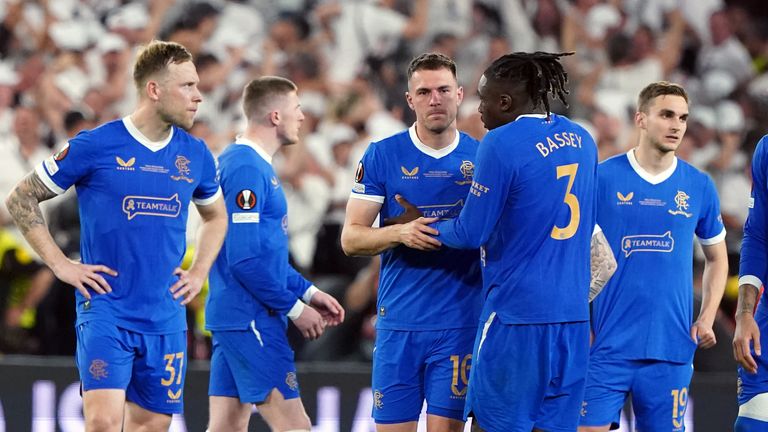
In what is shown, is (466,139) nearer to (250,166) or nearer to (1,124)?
(250,166)

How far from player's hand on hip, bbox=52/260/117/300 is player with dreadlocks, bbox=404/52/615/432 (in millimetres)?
1721

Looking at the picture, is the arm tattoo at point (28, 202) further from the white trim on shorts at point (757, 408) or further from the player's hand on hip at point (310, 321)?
the white trim on shorts at point (757, 408)

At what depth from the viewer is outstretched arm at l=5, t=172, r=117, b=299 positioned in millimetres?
5508

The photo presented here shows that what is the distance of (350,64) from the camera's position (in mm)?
10617

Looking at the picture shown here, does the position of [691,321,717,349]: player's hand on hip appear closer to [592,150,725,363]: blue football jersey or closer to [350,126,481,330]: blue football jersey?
[592,150,725,363]: blue football jersey

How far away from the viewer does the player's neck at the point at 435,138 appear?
18.8ft

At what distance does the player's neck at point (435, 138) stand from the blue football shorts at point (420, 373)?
0.91 m

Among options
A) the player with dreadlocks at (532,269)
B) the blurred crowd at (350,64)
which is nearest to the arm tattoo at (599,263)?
the player with dreadlocks at (532,269)

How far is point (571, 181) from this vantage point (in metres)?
4.89

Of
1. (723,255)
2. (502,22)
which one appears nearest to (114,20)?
(502,22)

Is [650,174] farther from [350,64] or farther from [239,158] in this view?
[350,64]

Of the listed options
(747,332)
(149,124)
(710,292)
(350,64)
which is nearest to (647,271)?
(710,292)

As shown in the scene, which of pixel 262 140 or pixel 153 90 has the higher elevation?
pixel 153 90

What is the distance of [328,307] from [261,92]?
128 cm
